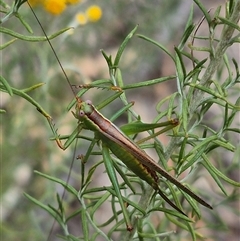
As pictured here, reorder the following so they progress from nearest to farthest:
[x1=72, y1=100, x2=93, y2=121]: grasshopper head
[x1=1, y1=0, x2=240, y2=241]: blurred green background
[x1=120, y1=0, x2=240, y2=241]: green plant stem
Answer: [x1=120, y1=0, x2=240, y2=241]: green plant stem, [x1=72, y1=100, x2=93, y2=121]: grasshopper head, [x1=1, y1=0, x2=240, y2=241]: blurred green background

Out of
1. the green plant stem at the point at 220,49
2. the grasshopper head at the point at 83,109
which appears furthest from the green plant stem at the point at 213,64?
the grasshopper head at the point at 83,109

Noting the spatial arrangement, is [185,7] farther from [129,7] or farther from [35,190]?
[35,190]

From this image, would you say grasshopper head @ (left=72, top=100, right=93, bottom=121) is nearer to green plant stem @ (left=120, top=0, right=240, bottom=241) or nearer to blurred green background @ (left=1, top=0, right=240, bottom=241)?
green plant stem @ (left=120, top=0, right=240, bottom=241)

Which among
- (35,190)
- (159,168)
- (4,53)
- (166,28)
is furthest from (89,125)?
(166,28)

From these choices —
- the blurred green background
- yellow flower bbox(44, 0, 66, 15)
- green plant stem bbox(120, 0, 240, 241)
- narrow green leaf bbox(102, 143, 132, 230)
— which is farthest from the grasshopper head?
the blurred green background

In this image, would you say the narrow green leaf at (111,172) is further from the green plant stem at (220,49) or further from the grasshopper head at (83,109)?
the green plant stem at (220,49)

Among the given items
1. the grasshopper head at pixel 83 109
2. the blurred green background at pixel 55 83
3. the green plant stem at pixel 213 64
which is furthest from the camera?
the blurred green background at pixel 55 83

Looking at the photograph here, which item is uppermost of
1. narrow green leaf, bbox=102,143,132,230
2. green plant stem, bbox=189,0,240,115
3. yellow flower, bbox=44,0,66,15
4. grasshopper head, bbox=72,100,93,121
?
yellow flower, bbox=44,0,66,15

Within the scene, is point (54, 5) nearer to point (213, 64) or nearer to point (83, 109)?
point (83, 109)

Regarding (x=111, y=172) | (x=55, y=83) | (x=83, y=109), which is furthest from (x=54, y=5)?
(x=55, y=83)
